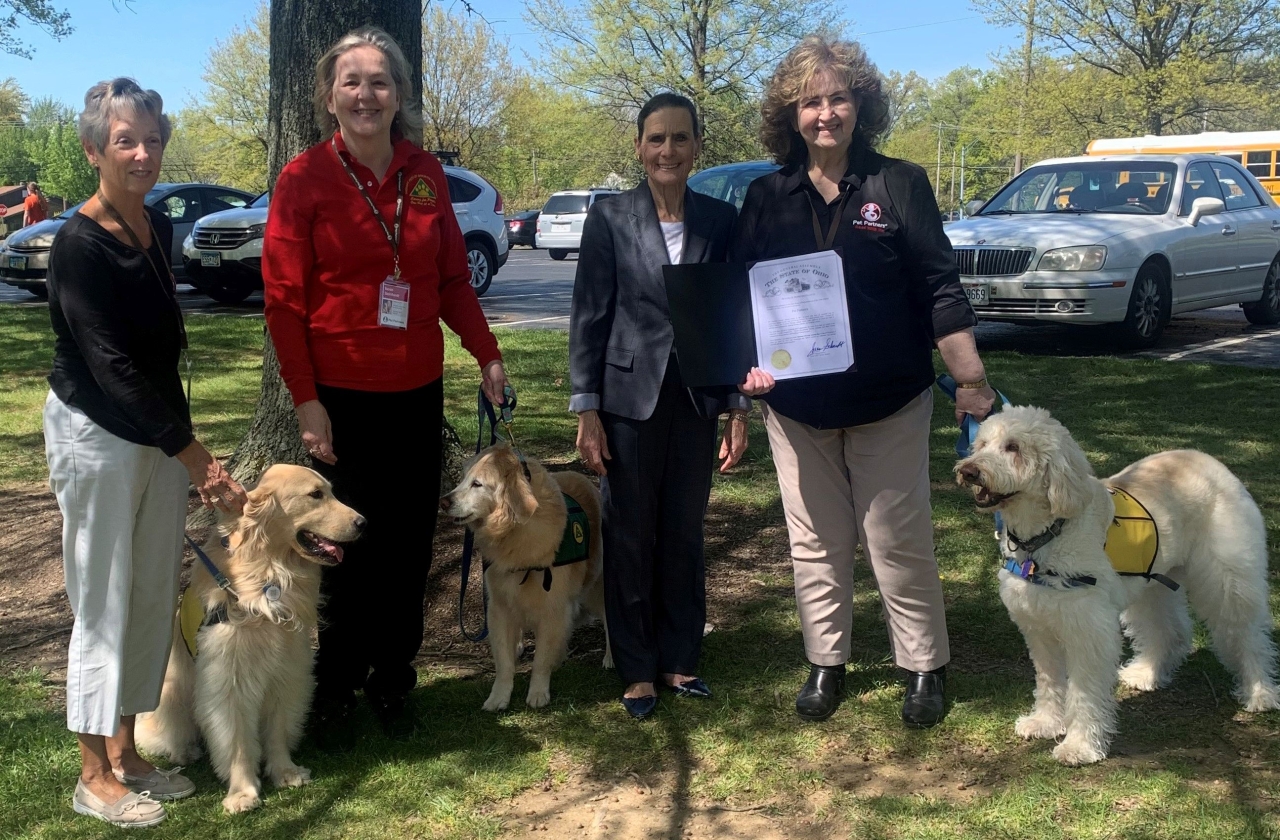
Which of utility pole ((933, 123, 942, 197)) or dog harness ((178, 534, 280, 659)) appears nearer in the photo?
dog harness ((178, 534, 280, 659))

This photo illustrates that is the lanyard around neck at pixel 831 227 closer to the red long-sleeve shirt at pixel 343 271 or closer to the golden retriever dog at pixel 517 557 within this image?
the red long-sleeve shirt at pixel 343 271

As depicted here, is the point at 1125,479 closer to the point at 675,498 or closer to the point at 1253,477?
the point at 675,498

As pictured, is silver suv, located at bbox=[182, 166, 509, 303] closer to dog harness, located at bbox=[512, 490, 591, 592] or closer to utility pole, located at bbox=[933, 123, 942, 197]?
dog harness, located at bbox=[512, 490, 591, 592]

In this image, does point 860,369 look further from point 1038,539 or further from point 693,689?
point 693,689

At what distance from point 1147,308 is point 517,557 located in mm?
9228

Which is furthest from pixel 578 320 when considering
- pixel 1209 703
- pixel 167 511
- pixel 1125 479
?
pixel 1209 703

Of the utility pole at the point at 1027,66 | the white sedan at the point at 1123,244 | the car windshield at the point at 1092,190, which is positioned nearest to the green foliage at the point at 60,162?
the utility pole at the point at 1027,66

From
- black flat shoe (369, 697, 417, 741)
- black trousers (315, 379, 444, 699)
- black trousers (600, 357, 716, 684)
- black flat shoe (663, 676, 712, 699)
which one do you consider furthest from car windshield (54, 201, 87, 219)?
black flat shoe (663, 676, 712, 699)

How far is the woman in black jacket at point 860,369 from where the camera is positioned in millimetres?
3600

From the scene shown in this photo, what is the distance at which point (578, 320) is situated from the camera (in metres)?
3.87

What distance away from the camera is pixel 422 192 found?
11.9 feet

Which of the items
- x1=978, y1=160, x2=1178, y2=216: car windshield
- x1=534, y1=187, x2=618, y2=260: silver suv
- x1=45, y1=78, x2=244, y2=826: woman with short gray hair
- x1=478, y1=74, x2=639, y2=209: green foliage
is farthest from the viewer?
x1=478, y1=74, x2=639, y2=209: green foliage

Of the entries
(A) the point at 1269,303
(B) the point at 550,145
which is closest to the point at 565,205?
(A) the point at 1269,303

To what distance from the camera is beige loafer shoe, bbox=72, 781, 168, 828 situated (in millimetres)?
3301
